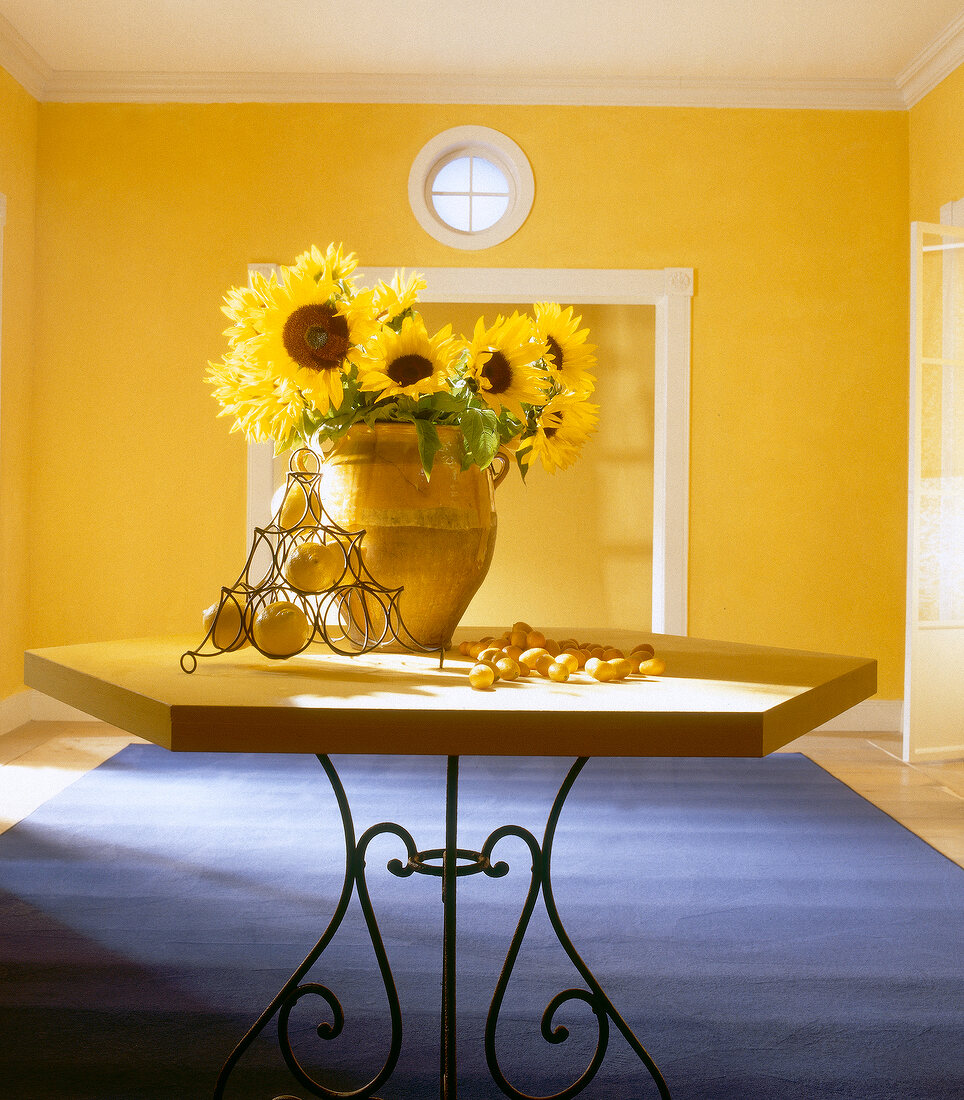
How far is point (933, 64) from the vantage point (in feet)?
14.4

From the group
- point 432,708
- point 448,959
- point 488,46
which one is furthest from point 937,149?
point 432,708

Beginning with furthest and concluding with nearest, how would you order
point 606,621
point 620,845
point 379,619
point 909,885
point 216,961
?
point 606,621
point 620,845
point 909,885
point 216,961
point 379,619

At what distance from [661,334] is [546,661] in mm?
3980

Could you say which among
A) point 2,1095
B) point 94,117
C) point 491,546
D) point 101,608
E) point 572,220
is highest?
point 94,117

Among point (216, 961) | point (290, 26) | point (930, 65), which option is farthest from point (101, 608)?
point (930, 65)

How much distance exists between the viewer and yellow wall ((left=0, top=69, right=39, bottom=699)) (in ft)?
14.5

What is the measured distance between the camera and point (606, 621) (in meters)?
7.21

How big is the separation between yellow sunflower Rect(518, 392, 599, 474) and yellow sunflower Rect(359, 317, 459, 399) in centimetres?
22

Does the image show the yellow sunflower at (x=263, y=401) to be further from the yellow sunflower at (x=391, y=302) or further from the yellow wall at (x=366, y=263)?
the yellow wall at (x=366, y=263)

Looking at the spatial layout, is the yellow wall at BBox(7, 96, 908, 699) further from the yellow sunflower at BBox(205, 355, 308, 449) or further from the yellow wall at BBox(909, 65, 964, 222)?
the yellow sunflower at BBox(205, 355, 308, 449)

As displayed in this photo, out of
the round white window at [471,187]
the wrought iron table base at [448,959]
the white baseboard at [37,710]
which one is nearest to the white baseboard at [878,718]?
the round white window at [471,187]

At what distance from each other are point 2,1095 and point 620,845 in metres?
1.76

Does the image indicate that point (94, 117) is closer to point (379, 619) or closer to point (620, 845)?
point (620, 845)

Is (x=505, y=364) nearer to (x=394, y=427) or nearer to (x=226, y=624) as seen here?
(x=394, y=427)
